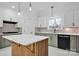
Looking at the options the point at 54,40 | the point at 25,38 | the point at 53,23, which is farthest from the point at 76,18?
the point at 25,38

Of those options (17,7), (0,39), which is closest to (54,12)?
(17,7)

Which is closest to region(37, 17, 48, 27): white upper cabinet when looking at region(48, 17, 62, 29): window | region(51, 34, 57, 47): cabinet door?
region(48, 17, 62, 29): window

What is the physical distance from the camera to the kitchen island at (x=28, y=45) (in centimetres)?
262

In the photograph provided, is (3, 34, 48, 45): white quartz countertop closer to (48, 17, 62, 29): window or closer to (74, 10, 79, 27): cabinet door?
(48, 17, 62, 29): window

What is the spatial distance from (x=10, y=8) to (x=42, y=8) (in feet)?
2.68

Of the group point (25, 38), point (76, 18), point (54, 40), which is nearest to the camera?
point (25, 38)

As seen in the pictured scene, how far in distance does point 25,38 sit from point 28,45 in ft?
0.73

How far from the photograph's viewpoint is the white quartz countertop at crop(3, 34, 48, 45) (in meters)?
2.63

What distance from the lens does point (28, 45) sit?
2.61 meters

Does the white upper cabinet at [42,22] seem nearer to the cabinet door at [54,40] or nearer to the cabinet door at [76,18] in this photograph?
the cabinet door at [54,40]

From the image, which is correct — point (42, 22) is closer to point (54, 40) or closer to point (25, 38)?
point (54, 40)

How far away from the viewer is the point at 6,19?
298cm

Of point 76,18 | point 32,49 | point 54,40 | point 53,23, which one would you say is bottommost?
point 32,49

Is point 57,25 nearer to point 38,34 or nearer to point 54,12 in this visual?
point 54,12
